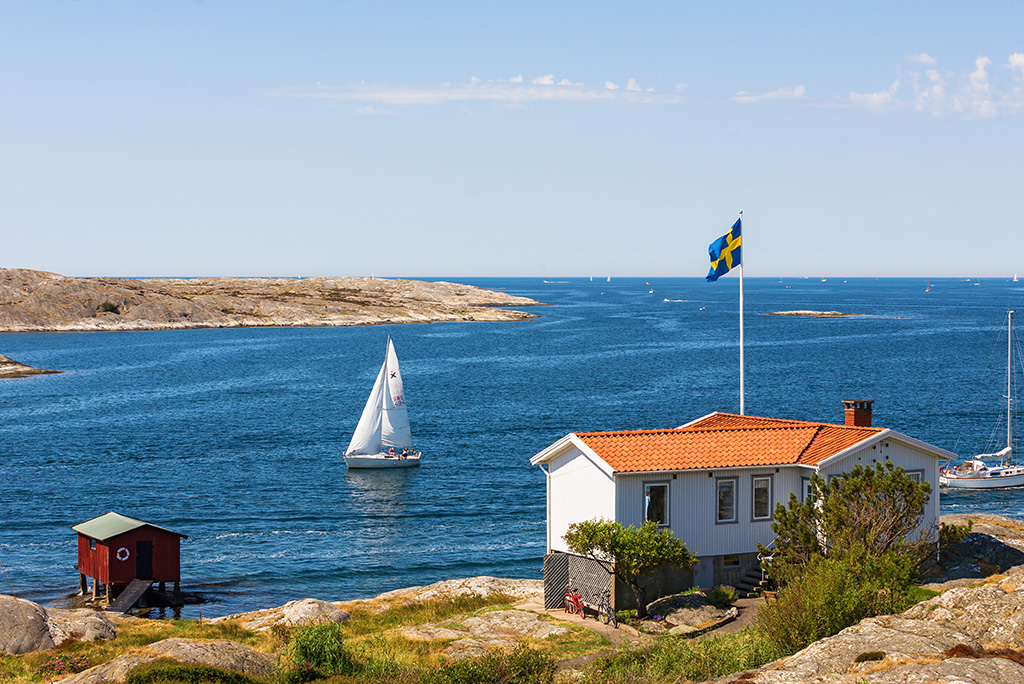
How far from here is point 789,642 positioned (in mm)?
21812

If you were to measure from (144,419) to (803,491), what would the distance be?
67324 millimetres

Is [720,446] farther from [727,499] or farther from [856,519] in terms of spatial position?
[856,519]

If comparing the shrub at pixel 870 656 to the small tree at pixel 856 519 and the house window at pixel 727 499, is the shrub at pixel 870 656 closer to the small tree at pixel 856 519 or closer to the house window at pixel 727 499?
the small tree at pixel 856 519

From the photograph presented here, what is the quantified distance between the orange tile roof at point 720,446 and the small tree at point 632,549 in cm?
193

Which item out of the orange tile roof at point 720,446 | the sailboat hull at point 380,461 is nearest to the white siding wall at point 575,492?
the orange tile roof at point 720,446

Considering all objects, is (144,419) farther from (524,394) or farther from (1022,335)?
(1022,335)

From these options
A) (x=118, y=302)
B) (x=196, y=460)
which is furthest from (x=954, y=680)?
(x=118, y=302)

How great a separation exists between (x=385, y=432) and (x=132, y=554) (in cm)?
3079

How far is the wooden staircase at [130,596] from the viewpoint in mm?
36438

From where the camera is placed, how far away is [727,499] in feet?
102

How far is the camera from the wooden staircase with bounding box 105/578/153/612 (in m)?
36.4

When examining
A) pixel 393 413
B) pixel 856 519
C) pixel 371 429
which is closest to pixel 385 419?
pixel 393 413

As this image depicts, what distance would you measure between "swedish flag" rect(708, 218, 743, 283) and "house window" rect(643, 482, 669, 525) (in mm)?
13765

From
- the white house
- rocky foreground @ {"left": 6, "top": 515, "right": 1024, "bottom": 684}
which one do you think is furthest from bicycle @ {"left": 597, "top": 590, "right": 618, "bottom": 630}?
the white house
